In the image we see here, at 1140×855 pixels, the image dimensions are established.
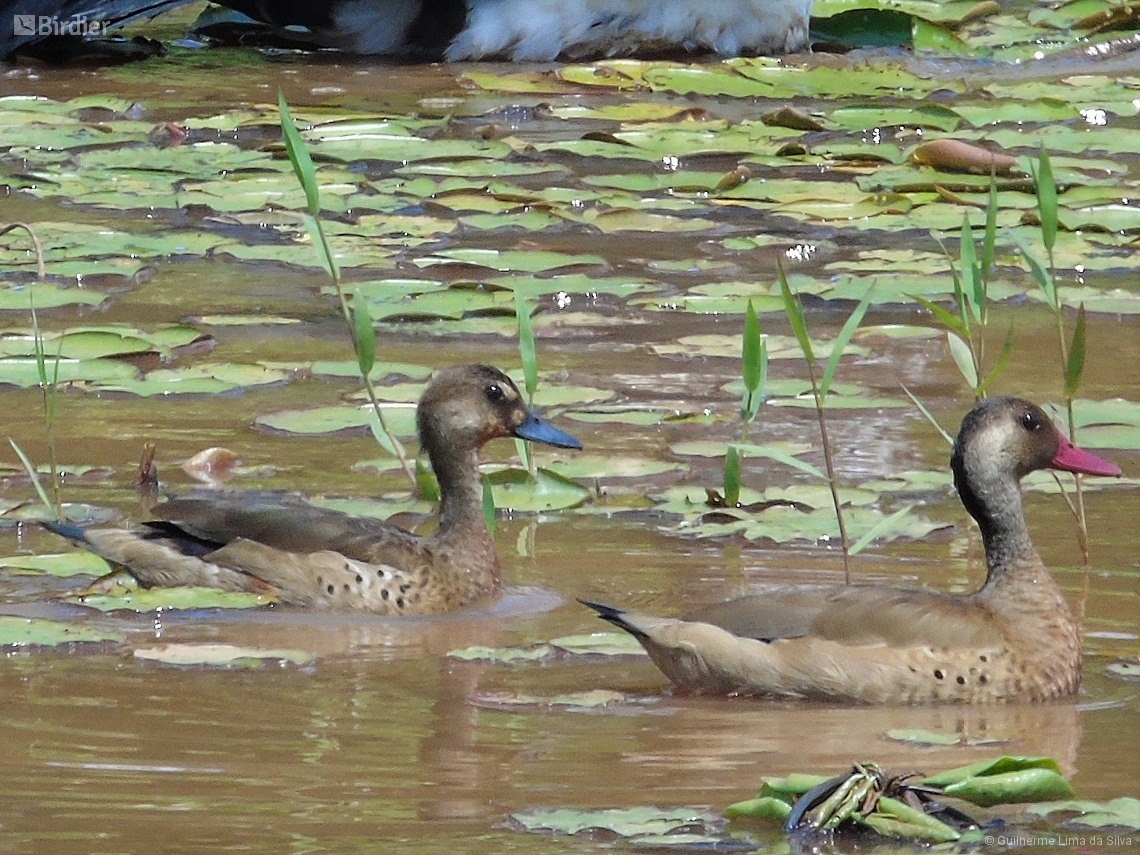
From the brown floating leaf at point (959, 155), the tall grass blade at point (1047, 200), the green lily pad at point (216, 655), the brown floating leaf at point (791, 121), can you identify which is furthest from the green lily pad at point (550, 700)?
the brown floating leaf at point (791, 121)

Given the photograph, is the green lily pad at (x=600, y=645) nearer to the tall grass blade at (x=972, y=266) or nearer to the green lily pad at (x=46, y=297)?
the tall grass blade at (x=972, y=266)

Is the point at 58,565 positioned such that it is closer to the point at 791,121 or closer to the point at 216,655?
the point at 216,655

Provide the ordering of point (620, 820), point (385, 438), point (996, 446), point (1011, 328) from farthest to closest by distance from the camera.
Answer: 1. point (385, 438)
2. point (1011, 328)
3. point (996, 446)
4. point (620, 820)

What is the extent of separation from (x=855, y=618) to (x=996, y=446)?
0.56 metres

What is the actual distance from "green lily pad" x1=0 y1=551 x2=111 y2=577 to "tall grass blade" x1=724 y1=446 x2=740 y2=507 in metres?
1.50

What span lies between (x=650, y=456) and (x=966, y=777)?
8.99ft

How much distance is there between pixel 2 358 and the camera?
7.38 m

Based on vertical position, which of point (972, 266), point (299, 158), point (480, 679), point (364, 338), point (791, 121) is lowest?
point (480, 679)

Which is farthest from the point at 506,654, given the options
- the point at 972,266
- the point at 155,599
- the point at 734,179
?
the point at 734,179

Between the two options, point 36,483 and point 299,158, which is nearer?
point 36,483

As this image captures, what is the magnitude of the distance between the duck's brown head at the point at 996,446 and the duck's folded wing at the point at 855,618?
31 cm

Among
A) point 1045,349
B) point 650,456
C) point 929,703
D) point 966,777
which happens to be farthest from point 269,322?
point 966,777

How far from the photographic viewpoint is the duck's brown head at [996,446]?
5215mm

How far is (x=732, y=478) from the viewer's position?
603cm
